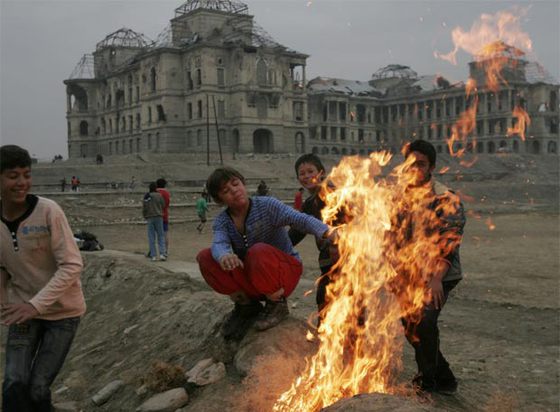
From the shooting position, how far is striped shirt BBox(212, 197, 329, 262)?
486cm

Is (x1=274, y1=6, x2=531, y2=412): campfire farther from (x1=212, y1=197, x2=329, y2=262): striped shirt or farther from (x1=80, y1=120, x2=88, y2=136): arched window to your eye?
(x1=80, y1=120, x2=88, y2=136): arched window

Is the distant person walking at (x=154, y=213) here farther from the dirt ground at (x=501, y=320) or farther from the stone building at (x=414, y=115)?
the stone building at (x=414, y=115)

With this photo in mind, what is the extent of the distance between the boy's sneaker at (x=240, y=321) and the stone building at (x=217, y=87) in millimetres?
56352

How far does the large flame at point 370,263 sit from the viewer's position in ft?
16.2

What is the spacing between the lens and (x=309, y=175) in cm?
555

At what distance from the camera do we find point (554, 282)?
12.2m

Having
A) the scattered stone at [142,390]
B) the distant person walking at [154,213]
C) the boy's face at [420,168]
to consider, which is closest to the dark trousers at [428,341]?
the boy's face at [420,168]

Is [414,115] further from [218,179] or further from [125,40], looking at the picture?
[218,179]

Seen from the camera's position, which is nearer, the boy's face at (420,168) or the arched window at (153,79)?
A: the boy's face at (420,168)

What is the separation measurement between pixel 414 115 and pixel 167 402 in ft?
314

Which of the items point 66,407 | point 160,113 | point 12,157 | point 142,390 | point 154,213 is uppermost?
point 160,113

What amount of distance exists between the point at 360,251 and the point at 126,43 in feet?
310

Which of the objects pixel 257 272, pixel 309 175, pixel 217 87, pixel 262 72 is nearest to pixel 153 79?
pixel 217 87

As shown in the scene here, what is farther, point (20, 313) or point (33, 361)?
point (33, 361)
